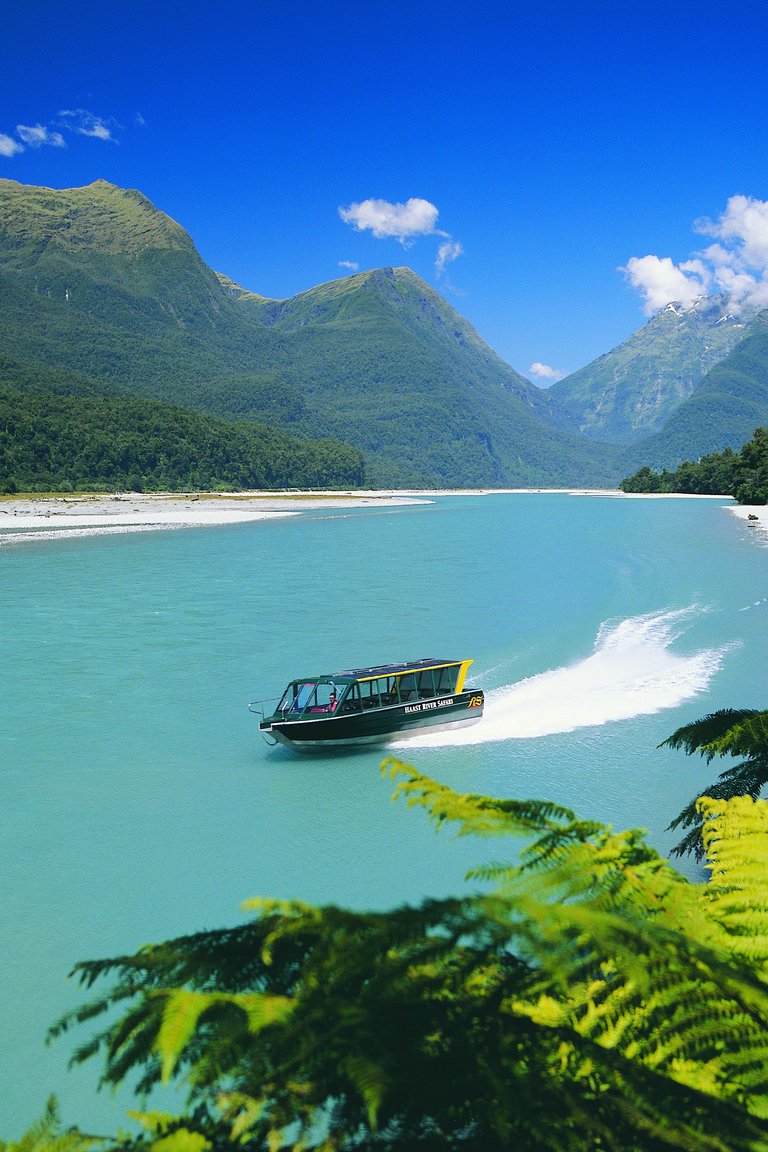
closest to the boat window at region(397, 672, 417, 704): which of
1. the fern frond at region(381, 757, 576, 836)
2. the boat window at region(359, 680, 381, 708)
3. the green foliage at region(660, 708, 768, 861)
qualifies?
the boat window at region(359, 680, 381, 708)

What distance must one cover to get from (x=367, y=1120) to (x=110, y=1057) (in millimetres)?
1007

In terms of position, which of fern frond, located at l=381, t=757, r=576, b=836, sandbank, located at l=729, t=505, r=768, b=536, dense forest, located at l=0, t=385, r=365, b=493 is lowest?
fern frond, located at l=381, t=757, r=576, b=836

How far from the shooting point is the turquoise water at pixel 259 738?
1336 centimetres

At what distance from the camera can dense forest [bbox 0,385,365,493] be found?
146m

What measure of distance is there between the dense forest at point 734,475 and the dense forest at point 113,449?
336 feet

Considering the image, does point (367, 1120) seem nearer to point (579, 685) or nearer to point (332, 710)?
point (332, 710)

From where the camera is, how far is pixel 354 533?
87.7m

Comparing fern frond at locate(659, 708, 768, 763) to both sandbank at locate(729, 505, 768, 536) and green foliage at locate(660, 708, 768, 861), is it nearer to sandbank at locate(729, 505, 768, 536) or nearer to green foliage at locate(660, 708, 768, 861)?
green foliage at locate(660, 708, 768, 861)

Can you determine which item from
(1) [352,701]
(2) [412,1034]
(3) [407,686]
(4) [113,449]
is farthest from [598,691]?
(4) [113,449]

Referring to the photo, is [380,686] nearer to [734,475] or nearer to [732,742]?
[732,742]

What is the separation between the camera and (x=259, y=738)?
21672mm

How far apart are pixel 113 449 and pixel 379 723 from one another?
151m

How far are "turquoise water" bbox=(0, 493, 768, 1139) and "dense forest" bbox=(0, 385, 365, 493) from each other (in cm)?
10298

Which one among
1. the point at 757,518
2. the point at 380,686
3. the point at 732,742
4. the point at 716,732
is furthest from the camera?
the point at 757,518
